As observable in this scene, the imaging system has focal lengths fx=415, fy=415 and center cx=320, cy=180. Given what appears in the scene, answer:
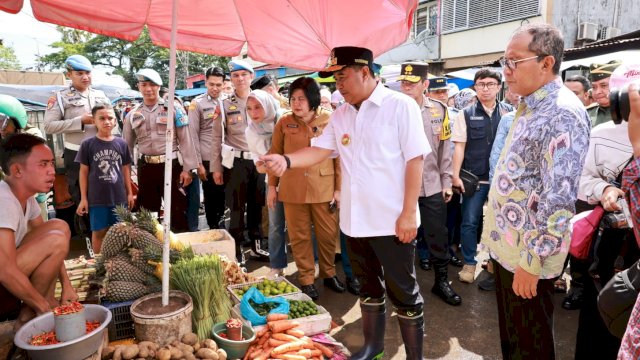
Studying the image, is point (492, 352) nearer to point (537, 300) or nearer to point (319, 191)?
point (537, 300)

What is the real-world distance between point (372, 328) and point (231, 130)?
9.84ft

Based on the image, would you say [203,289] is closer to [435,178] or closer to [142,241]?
[142,241]

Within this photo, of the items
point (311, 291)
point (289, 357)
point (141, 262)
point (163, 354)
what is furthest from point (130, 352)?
A: point (311, 291)

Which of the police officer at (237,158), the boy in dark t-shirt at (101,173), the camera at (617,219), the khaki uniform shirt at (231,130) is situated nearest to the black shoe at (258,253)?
the police officer at (237,158)

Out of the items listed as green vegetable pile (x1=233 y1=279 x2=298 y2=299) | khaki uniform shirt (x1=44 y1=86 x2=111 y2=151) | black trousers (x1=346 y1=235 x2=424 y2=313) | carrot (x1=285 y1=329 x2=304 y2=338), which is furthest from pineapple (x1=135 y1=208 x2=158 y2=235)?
khaki uniform shirt (x1=44 y1=86 x2=111 y2=151)

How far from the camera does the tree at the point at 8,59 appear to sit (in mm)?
39625

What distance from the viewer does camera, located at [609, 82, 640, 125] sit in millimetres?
1297

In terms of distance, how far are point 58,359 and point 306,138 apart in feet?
8.25

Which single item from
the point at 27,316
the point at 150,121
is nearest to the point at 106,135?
the point at 150,121

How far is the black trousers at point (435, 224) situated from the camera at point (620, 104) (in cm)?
261

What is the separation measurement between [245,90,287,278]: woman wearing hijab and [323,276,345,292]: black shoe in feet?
1.56

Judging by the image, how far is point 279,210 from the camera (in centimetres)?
429

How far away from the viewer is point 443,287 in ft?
13.4

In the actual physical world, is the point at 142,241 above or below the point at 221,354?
above
